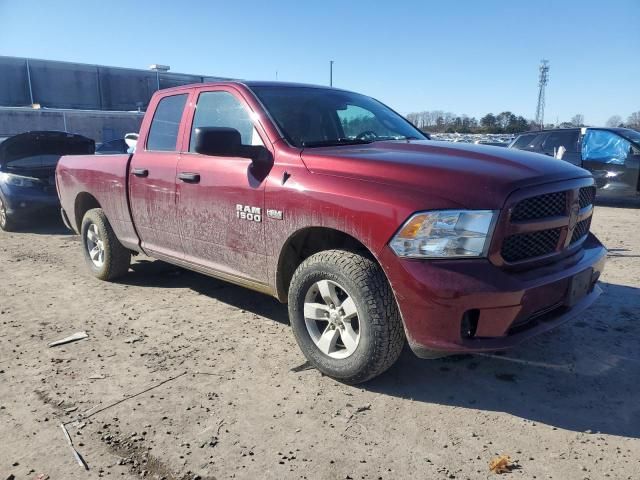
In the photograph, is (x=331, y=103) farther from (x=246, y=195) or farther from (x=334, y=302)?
(x=334, y=302)

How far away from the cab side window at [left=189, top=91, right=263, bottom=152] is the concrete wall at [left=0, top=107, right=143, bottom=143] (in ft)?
66.1

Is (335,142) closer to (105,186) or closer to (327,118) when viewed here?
(327,118)

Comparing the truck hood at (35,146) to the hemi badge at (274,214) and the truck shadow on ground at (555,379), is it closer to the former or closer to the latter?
the hemi badge at (274,214)

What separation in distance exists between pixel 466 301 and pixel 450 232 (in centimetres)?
36

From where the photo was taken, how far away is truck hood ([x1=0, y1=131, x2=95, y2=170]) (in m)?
8.52

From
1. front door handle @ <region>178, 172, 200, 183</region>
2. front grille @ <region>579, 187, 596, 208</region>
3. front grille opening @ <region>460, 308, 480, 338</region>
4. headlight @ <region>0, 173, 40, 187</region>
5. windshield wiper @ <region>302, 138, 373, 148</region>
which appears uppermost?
windshield wiper @ <region>302, 138, 373, 148</region>

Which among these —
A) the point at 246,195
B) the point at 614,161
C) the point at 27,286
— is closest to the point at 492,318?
the point at 246,195

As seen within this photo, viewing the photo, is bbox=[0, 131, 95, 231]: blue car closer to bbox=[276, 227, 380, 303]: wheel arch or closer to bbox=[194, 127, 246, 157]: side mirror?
bbox=[194, 127, 246, 157]: side mirror

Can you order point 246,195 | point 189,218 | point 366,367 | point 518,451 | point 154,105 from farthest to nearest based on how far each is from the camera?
point 154,105
point 189,218
point 246,195
point 366,367
point 518,451

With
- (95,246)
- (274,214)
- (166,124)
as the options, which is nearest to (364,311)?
(274,214)

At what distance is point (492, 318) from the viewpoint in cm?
261

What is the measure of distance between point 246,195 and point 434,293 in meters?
1.55

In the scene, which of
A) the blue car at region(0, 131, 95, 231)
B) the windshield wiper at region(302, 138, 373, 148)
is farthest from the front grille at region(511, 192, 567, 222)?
the blue car at region(0, 131, 95, 231)

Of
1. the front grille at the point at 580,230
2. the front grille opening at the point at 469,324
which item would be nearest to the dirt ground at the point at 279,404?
the front grille opening at the point at 469,324
